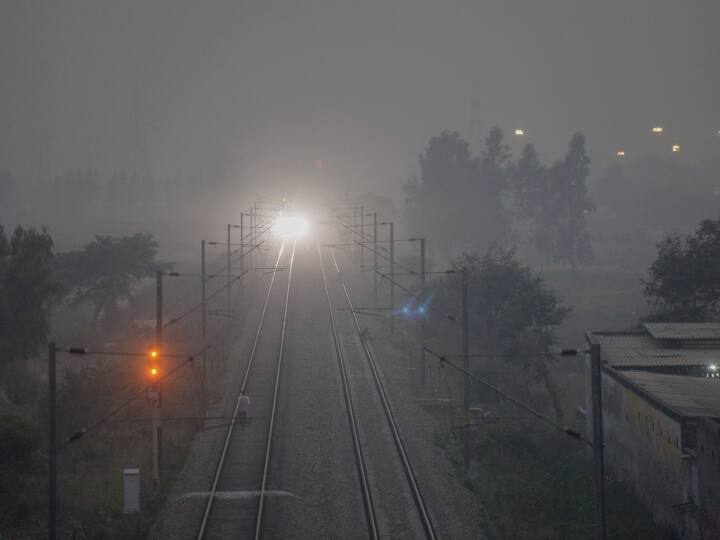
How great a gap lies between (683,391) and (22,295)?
24371 mm

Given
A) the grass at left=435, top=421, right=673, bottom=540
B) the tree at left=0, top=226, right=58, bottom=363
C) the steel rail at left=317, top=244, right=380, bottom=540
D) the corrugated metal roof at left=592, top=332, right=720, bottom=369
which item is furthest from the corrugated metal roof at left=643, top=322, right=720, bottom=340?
the tree at left=0, top=226, right=58, bottom=363

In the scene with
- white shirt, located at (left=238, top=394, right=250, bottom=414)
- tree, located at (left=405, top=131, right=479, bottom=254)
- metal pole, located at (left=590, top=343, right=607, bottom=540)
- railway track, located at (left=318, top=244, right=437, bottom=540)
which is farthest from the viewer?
tree, located at (left=405, top=131, right=479, bottom=254)

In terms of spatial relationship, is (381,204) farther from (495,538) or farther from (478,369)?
(495,538)

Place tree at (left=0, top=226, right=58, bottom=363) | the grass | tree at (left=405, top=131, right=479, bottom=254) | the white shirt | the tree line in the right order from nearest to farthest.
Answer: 1. the grass
2. the white shirt
3. tree at (left=0, top=226, right=58, bottom=363)
4. the tree line
5. tree at (left=405, top=131, right=479, bottom=254)

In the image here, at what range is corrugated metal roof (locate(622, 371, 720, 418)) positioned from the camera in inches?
734

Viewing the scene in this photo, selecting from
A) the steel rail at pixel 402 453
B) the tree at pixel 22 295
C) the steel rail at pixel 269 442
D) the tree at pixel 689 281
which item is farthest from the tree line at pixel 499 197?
the tree at pixel 22 295

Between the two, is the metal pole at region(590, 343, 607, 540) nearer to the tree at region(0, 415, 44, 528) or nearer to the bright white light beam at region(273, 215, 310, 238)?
the tree at region(0, 415, 44, 528)

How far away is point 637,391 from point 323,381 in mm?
13516

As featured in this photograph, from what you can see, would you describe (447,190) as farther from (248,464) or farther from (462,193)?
(248,464)

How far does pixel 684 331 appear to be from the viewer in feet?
90.7

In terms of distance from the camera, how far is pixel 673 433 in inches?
681

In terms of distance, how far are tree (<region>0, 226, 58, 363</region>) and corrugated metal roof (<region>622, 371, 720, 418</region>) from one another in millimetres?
22243

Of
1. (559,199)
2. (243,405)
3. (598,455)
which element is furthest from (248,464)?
(559,199)

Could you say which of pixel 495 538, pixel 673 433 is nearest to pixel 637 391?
pixel 673 433
